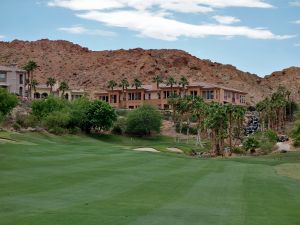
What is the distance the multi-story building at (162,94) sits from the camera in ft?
470

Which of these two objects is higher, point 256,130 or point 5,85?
point 5,85

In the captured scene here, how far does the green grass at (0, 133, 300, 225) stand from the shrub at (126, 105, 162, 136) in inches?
2657

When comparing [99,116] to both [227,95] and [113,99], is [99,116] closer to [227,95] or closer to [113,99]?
[113,99]

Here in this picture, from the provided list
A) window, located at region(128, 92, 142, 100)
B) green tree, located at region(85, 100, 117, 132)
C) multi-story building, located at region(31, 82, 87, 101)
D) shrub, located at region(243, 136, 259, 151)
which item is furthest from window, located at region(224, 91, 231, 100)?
shrub, located at region(243, 136, 259, 151)

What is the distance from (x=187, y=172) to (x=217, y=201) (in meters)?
16.6

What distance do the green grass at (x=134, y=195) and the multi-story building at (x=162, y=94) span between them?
97.7m

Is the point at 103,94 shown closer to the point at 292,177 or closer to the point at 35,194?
the point at 292,177

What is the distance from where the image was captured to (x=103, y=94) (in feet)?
526

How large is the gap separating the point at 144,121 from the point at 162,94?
1286 inches

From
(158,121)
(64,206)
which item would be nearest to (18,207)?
(64,206)

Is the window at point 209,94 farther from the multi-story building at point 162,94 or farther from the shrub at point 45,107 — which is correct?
the shrub at point 45,107

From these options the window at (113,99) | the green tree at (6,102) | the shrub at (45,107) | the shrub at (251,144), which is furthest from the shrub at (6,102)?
the window at (113,99)

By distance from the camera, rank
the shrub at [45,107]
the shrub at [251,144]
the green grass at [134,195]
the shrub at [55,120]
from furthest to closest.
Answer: the shrub at [45,107]
the shrub at [55,120]
the shrub at [251,144]
the green grass at [134,195]

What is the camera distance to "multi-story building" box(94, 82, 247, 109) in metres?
143
